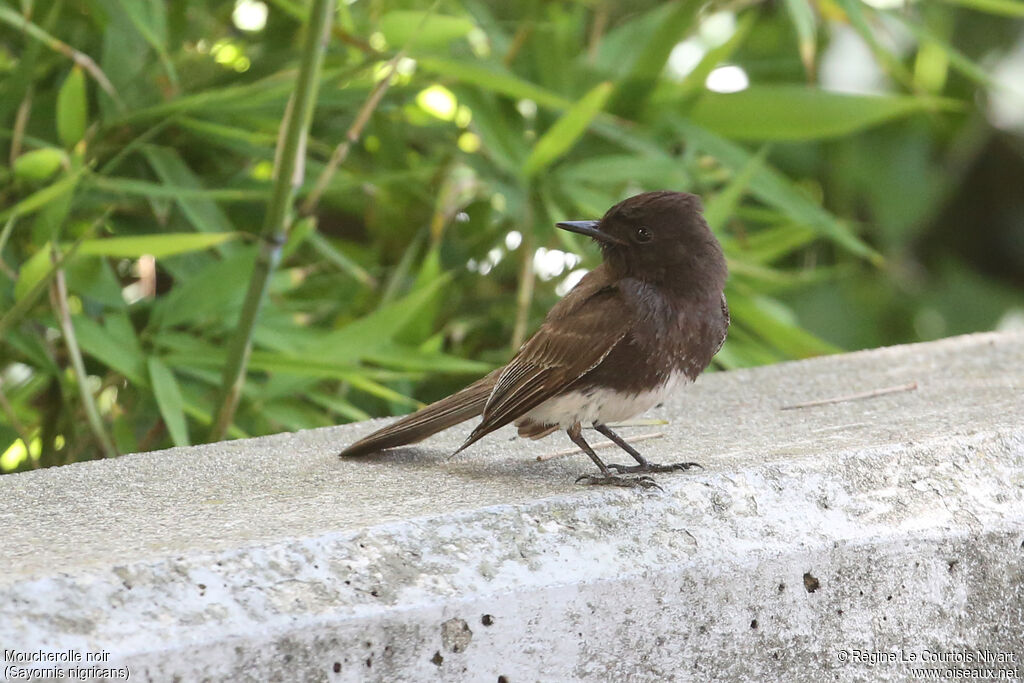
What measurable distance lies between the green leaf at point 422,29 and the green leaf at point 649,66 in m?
0.61

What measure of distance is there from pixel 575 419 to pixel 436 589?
0.69 metres

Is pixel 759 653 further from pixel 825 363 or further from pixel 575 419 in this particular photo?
pixel 825 363

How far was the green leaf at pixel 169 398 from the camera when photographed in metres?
3.00

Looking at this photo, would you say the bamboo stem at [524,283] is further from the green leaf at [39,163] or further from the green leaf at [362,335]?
the green leaf at [39,163]

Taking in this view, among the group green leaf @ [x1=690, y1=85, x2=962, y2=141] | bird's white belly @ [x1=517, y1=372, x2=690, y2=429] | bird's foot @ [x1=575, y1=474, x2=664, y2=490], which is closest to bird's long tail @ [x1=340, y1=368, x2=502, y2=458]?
bird's white belly @ [x1=517, y1=372, x2=690, y2=429]

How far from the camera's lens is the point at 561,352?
96.3 inches

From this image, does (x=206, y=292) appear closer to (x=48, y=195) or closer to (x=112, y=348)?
(x=112, y=348)

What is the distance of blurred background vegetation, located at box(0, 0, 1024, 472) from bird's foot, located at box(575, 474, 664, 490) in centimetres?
88

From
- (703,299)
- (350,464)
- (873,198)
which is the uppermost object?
(873,198)

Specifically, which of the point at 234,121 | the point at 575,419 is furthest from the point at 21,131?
the point at 575,419

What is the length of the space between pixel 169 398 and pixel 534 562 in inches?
56.6

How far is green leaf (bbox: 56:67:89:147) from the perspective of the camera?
313 centimetres

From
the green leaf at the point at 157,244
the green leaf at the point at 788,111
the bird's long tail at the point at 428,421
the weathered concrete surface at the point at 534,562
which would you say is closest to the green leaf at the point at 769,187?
the green leaf at the point at 788,111

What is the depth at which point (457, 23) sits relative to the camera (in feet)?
10.9
